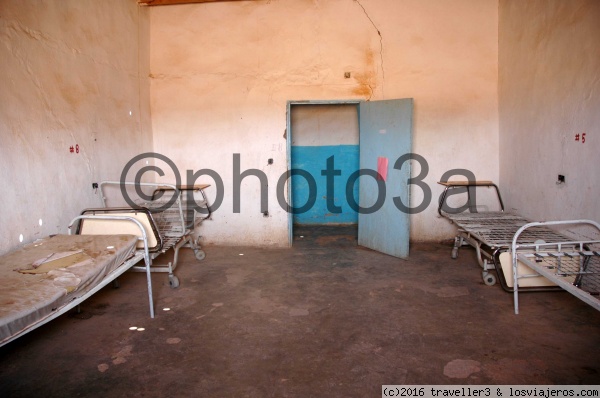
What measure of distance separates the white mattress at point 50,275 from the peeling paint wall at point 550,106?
3877mm

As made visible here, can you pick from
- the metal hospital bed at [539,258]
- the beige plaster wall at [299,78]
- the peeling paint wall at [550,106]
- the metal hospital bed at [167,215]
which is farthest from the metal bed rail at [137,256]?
the peeling paint wall at [550,106]

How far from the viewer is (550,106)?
13.3 feet

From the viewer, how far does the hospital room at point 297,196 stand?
2615mm

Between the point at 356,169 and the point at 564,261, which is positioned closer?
the point at 564,261

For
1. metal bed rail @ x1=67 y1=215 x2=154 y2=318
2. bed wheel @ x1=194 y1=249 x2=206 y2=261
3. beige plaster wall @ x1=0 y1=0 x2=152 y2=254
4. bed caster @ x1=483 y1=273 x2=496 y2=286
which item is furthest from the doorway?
metal bed rail @ x1=67 y1=215 x2=154 y2=318

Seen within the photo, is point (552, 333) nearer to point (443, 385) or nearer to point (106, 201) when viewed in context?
point (443, 385)

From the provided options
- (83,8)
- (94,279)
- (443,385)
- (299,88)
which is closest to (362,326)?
(443,385)

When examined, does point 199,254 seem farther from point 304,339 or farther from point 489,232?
point 489,232

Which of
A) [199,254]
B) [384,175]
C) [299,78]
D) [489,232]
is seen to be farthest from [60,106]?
[489,232]

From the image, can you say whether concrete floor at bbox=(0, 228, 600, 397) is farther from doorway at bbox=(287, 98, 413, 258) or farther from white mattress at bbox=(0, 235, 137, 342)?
doorway at bbox=(287, 98, 413, 258)

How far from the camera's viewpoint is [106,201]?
4.48 metres

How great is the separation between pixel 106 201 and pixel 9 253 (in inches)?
59.2

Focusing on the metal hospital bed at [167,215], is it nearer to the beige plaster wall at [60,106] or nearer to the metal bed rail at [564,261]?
the beige plaster wall at [60,106]

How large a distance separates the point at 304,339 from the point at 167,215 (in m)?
2.77
